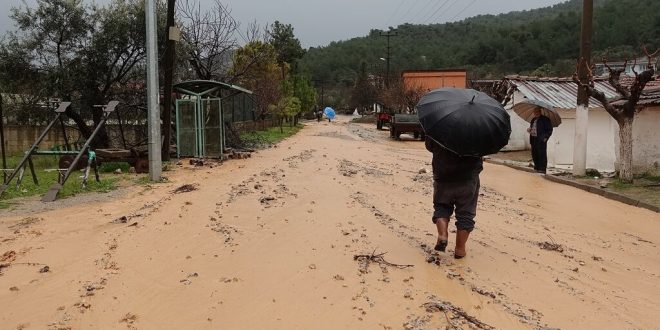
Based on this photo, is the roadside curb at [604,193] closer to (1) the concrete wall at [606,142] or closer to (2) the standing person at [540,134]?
(2) the standing person at [540,134]

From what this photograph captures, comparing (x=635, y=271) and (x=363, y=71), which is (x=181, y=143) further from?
(x=363, y=71)

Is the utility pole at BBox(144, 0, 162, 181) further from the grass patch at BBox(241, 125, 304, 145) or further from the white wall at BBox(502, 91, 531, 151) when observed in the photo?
the white wall at BBox(502, 91, 531, 151)

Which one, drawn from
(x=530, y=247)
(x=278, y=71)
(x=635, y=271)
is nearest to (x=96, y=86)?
(x=530, y=247)

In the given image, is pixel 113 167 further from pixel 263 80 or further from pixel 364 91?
pixel 364 91

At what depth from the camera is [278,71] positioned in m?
48.0

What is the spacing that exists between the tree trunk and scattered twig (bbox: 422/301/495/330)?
34.1 ft

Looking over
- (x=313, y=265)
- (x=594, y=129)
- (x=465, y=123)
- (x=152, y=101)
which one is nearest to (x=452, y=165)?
(x=465, y=123)

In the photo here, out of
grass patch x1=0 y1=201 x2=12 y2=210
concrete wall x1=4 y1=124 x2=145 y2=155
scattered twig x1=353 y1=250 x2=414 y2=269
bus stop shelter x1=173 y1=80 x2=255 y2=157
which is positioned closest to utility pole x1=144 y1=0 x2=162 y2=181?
grass patch x1=0 y1=201 x2=12 y2=210

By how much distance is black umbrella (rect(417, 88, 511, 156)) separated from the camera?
611cm

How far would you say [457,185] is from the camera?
21.0 feet

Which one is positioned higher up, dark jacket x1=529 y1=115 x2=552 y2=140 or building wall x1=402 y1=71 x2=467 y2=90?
building wall x1=402 y1=71 x2=467 y2=90

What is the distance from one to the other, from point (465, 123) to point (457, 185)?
71 cm

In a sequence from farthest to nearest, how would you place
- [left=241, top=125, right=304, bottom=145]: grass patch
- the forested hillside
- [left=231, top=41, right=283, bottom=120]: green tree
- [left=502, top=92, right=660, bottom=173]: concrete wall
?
the forested hillside, [left=231, top=41, right=283, bottom=120]: green tree, [left=241, top=125, right=304, bottom=145]: grass patch, [left=502, top=92, right=660, bottom=173]: concrete wall

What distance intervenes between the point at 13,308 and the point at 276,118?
4496cm
